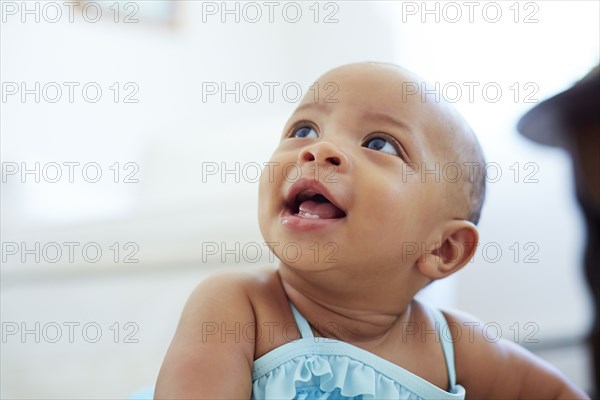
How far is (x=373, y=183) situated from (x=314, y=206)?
2.7 inches

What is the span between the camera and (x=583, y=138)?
128cm

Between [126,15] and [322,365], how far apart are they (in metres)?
0.95

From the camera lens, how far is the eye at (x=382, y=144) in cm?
73

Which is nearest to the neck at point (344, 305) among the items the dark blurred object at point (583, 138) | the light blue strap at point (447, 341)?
the light blue strap at point (447, 341)

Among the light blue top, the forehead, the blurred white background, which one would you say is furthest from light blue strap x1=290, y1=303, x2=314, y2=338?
the blurred white background

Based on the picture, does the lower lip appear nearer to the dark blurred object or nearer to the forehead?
the forehead

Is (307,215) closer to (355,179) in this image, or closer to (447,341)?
(355,179)

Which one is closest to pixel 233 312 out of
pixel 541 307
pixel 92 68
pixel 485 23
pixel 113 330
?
pixel 113 330

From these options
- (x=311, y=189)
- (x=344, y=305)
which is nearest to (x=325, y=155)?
(x=311, y=189)

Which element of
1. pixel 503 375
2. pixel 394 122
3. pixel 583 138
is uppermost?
pixel 394 122

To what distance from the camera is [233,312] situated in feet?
2.25

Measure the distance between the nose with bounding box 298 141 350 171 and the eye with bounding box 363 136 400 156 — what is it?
0.06 metres

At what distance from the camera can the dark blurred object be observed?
47.6 inches

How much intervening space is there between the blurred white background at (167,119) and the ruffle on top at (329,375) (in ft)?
1.32
